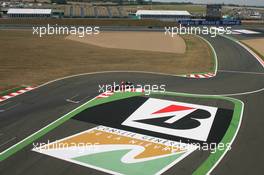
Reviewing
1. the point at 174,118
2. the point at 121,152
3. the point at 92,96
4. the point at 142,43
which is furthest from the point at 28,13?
the point at 121,152

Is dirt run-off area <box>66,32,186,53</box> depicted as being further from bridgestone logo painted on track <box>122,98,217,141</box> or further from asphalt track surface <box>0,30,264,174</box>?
bridgestone logo painted on track <box>122,98,217,141</box>

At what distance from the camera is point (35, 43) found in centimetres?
6488

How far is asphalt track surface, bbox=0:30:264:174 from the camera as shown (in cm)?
1853

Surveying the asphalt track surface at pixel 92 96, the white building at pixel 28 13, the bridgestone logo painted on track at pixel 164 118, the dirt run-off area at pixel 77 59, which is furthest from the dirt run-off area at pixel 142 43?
the white building at pixel 28 13

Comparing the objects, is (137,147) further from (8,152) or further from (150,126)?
(8,152)

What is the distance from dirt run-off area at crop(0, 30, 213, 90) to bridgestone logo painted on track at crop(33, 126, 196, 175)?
54.8 ft

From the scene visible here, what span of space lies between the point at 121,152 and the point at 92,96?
41.1 feet

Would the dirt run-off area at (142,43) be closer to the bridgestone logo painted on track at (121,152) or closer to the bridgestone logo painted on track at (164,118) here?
the bridgestone logo painted on track at (164,118)

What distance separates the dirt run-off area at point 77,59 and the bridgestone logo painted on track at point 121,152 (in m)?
16.7

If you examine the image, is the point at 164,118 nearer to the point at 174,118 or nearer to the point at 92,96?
the point at 174,118

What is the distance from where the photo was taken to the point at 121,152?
67.2 feet

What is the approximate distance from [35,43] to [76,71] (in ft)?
86.6

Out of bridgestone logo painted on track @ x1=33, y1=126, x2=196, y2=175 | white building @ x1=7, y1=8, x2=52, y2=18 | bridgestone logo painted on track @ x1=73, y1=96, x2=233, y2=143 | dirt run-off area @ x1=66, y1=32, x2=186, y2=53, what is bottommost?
bridgestone logo painted on track @ x1=33, y1=126, x2=196, y2=175

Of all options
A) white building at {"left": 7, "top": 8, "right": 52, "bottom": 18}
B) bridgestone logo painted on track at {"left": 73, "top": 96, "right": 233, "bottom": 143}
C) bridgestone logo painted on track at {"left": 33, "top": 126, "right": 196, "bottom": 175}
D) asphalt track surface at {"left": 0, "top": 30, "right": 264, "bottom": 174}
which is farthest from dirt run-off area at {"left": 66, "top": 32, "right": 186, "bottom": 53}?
white building at {"left": 7, "top": 8, "right": 52, "bottom": 18}
